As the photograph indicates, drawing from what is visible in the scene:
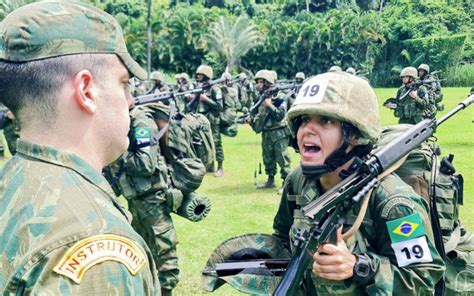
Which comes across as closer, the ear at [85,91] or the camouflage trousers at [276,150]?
the ear at [85,91]

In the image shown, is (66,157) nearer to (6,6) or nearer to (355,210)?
(355,210)

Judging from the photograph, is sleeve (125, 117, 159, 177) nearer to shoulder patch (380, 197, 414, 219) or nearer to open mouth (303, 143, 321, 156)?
open mouth (303, 143, 321, 156)

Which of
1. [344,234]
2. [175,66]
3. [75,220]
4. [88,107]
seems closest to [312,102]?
[344,234]

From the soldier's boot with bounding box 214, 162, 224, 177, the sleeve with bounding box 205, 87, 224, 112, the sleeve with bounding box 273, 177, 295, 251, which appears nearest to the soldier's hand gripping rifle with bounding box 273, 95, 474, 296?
the sleeve with bounding box 273, 177, 295, 251

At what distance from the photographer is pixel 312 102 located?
107 inches

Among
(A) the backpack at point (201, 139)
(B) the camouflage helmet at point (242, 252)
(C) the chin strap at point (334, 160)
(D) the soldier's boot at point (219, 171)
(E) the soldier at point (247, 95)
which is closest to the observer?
(C) the chin strap at point (334, 160)

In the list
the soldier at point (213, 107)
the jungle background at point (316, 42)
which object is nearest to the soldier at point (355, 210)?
the soldier at point (213, 107)

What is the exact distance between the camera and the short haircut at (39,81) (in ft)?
4.61

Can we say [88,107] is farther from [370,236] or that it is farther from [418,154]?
[418,154]

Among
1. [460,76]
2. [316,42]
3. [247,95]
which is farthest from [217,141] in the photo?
[316,42]

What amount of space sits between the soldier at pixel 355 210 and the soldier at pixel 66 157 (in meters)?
1.25

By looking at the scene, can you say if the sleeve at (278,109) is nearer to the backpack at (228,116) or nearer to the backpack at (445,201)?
the backpack at (228,116)

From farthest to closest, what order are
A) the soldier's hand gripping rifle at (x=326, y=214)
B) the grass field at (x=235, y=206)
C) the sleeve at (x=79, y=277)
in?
the grass field at (x=235, y=206) → the soldier's hand gripping rifle at (x=326, y=214) → the sleeve at (x=79, y=277)

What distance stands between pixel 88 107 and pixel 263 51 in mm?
32301
